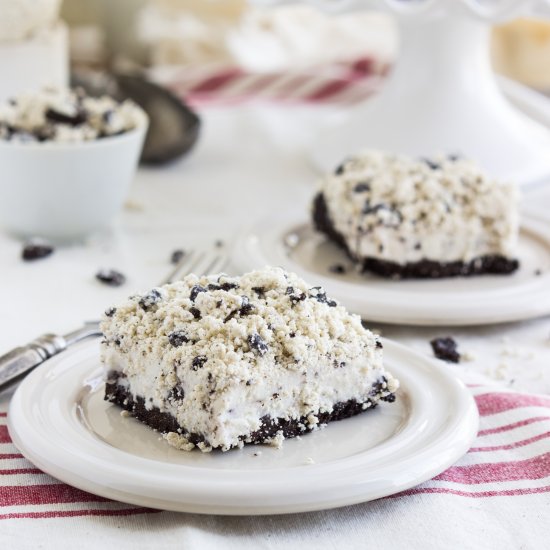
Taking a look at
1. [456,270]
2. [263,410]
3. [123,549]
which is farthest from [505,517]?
[456,270]

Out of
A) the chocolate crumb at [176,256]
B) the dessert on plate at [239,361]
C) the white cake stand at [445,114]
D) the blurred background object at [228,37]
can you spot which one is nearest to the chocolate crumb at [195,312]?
the dessert on plate at [239,361]

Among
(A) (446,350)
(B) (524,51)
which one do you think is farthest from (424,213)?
(B) (524,51)

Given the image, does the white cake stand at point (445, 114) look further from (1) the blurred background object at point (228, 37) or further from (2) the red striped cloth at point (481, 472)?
(1) the blurred background object at point (228, 37)

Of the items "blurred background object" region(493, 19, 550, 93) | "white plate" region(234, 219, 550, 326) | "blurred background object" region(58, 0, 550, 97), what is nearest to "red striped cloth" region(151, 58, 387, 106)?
"blurred background object" region(58, 0, 550, 97)

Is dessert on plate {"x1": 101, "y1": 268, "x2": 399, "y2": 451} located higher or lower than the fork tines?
higher

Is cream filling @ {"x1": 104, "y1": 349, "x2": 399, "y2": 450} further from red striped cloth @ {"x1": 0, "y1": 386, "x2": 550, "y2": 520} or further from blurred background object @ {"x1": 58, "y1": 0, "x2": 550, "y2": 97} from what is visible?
blurred background object @ {"x1": 58, "y1": 0, "x2": 550, "y2": 97}

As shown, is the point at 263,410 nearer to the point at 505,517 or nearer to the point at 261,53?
the point at 505,517
